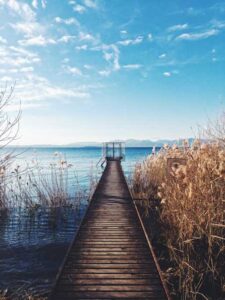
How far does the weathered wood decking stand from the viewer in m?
4.04

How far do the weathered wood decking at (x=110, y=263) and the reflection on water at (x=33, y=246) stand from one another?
951 mm

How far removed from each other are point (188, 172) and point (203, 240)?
59.6 inches

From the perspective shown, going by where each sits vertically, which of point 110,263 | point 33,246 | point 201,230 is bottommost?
point 33,246

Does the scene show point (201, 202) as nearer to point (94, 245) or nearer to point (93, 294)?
point (94, 245)

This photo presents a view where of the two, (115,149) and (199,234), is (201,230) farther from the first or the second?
(115,149)

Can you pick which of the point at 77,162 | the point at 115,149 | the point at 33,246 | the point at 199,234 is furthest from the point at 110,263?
the point at 77,162

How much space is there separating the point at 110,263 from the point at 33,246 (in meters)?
3.75

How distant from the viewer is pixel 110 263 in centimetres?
497

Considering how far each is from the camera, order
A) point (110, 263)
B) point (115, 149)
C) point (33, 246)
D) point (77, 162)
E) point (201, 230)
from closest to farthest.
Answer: point (110, 263) → point (201, 230) → point (33, 246) → point (115, 149) → point (77, 162)

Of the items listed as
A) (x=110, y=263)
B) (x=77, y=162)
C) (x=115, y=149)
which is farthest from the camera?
(x=77, y=162)

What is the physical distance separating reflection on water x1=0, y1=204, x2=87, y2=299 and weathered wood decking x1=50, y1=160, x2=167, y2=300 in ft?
3.12

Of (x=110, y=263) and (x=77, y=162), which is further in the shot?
(x=77, y=162)

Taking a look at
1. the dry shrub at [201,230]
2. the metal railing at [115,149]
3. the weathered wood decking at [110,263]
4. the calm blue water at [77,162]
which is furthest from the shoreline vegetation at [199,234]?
the metal railing at [115,149]

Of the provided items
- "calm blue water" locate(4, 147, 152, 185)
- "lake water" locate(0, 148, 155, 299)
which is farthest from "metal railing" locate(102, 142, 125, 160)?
"lake water" locate(0, 148, 155, 299)
